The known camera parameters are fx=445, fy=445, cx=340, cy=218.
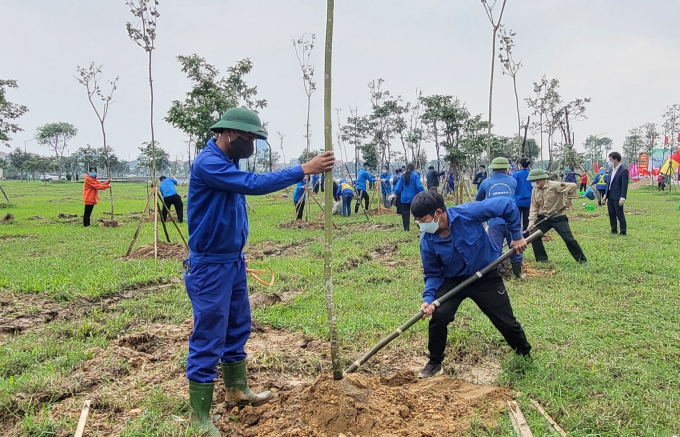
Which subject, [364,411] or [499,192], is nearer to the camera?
[364,411]

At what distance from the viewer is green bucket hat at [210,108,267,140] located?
2842mm

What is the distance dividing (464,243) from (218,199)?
72.3 inches

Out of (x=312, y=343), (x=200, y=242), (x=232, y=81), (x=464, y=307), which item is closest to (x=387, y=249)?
(x=464, y=307)

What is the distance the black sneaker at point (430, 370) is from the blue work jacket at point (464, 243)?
59 cm

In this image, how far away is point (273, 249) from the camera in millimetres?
9602

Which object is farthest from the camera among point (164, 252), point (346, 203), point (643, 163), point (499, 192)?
point (643, 163)

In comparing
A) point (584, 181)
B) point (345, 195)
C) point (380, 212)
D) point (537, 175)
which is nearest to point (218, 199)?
point (537, 175)

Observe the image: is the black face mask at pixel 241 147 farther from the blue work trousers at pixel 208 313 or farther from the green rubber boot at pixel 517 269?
the green rubber boot at pixel 517 269

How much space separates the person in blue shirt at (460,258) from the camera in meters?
3.37

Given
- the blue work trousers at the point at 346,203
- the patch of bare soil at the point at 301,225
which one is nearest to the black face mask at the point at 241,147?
the patch of bare soil at the point at 301,225

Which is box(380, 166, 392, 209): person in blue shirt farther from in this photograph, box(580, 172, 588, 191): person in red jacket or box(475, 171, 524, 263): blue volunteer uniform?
box(475, 171, 524, 263): blue volunteer uniform

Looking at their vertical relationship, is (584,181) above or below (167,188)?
above

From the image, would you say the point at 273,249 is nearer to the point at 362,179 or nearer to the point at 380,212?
A: the point at 362,179

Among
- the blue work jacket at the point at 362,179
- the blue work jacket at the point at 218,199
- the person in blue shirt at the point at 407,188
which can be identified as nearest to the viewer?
the blue work jacket at the point at 218,199
